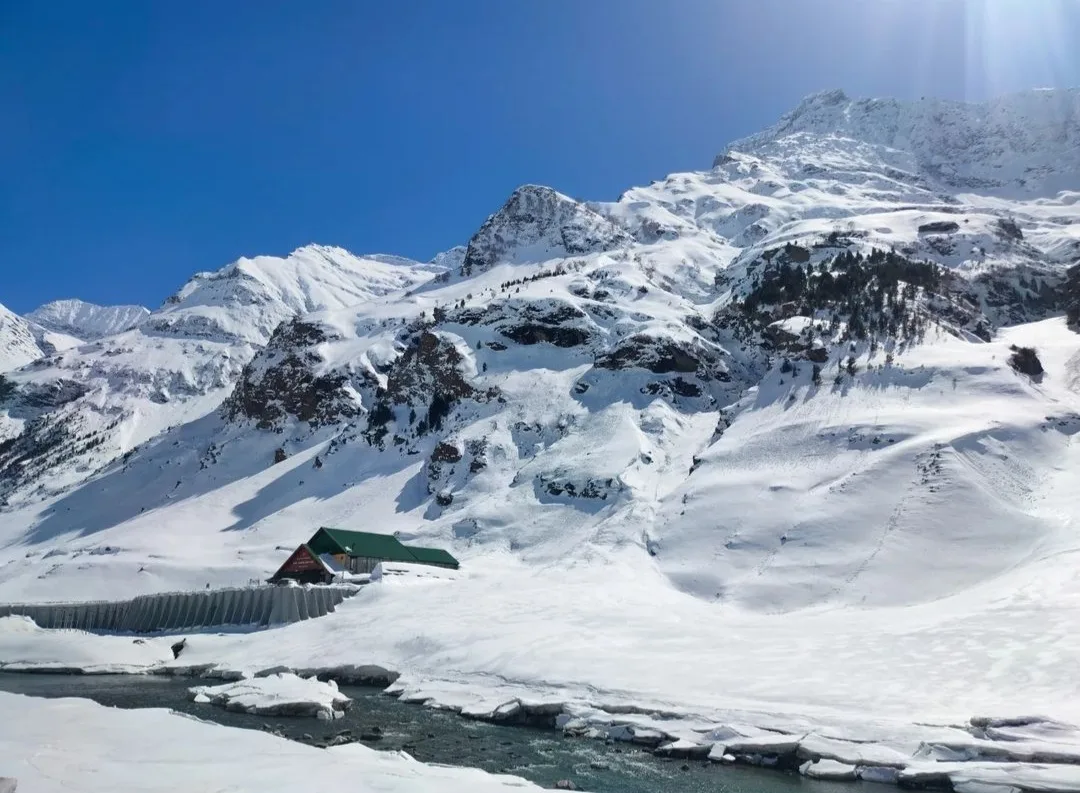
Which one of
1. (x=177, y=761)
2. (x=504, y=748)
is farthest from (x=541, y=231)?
(x=177, y=761)

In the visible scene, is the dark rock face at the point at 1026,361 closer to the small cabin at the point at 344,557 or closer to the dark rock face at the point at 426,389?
the small cabin at the point at 344,557

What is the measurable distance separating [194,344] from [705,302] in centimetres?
13605

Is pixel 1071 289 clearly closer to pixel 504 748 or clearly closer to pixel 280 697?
pixel 504 748

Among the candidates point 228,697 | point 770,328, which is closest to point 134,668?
point 228,697

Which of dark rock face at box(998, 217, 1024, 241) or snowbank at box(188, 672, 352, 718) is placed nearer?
snowbank at box(188, 672, 352, 718)

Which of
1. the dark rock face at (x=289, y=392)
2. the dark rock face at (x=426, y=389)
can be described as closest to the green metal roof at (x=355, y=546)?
the dark rock face at (x=426, y=389)

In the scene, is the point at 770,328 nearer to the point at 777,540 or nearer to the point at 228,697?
the point at 777,540

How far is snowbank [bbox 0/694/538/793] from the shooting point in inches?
559

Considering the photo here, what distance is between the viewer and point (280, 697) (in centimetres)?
3025

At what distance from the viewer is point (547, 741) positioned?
25.8 meters

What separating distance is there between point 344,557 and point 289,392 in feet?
202

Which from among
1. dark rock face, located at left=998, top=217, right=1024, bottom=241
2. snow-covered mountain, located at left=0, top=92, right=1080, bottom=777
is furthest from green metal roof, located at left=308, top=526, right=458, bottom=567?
dark rock face, located at left=998, top=217, right=1024, bottom=241

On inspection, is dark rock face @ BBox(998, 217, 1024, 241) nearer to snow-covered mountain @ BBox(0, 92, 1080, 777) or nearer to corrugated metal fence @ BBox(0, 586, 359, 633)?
snow-covered mountain @ BBox(0, 92, 1080, 777)

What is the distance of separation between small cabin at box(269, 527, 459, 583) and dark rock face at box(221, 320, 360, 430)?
166 ft
